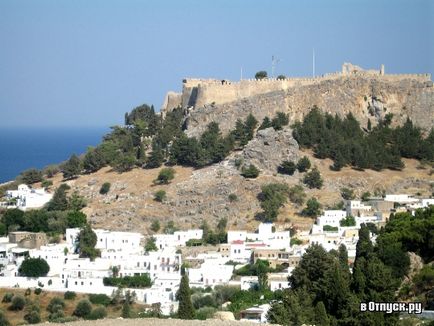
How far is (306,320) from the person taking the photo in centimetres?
2927

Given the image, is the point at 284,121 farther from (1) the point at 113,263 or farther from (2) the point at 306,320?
(2) the point at 306,320

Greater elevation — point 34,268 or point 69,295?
point 34,268

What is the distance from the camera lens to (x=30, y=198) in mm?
53344

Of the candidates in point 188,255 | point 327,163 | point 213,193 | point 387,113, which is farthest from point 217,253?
point 387,113

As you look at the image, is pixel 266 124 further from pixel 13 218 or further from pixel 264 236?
pixel 13 218

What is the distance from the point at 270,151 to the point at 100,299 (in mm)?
13479

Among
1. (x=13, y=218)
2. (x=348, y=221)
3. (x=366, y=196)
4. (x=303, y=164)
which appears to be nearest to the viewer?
(x=348, y=221)

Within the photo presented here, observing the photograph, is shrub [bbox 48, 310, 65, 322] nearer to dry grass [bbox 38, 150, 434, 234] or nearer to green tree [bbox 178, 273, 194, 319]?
green tree [bbox 178, 273, 194, 319]

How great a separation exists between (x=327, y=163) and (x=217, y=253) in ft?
32.0

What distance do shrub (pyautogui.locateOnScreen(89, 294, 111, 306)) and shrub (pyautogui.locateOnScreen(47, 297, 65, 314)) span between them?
2.94 ft

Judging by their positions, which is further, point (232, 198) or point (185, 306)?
point (232, 198)

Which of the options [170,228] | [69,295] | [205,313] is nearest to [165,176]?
[170,228]

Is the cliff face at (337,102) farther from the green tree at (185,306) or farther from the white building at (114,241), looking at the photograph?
the green tree at (185,306)

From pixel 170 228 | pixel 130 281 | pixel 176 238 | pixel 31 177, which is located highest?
pixel 31 177
